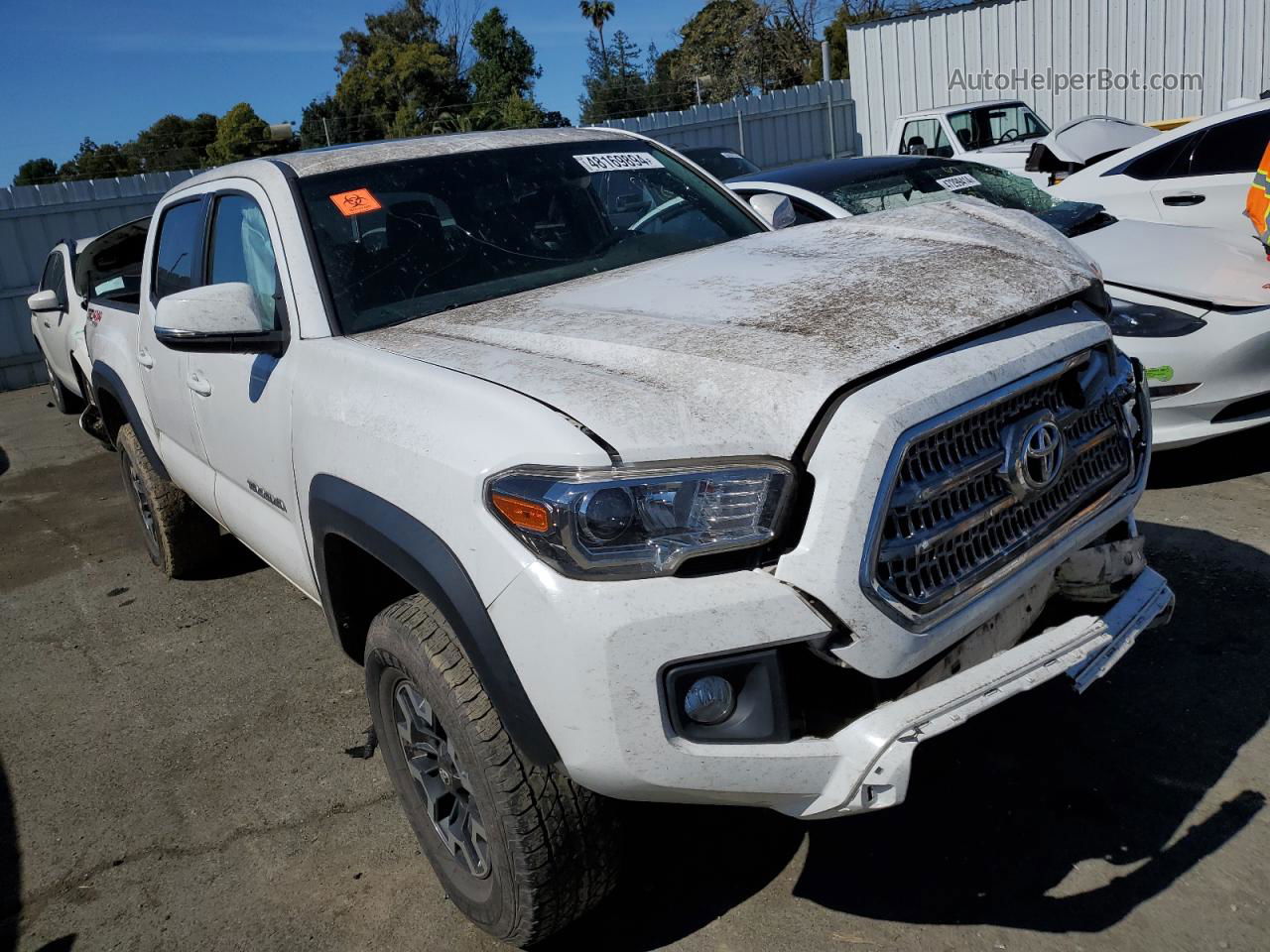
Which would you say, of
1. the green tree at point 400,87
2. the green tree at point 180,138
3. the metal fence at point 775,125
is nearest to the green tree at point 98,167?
the green tree at point 180,138

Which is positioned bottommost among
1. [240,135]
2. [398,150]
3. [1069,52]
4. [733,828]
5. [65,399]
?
[733,828]

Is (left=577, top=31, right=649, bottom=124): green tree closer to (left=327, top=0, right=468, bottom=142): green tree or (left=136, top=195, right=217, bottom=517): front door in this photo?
(left=327, top=0, right=468, bottom=142): green tree

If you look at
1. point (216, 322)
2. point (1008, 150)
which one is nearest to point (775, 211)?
point (216, 322)

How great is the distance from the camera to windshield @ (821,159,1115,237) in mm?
6453

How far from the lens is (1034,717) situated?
3223mm

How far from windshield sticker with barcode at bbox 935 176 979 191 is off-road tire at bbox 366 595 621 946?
507cm

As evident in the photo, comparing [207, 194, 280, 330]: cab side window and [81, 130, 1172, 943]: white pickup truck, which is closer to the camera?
[81, 130, 1172, 943]: white pickup truck

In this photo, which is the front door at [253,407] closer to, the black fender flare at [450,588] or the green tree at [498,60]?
the black fender flare at [450,588]

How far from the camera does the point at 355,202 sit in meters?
3.25

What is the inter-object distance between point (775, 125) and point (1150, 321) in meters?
15.8

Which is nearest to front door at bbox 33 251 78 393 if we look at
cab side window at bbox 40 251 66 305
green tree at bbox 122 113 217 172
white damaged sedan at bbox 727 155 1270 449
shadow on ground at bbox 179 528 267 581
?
cab side window at bbox 40 251 66 305

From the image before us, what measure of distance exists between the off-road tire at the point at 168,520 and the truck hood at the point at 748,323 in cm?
253

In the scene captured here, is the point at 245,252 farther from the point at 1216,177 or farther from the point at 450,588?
the point at 1216,177

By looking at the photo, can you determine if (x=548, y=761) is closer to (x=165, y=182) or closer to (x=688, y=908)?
(x=688, y=908)
